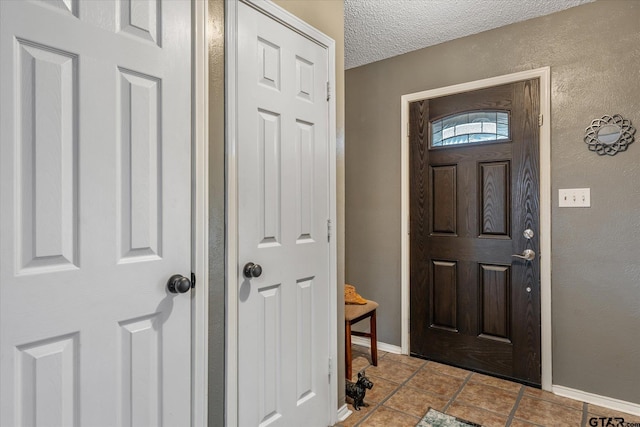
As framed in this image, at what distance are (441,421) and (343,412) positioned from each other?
53 cm

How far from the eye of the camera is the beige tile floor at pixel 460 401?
2.01 metres

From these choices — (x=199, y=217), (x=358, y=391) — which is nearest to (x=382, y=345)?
(x=358, y=391)

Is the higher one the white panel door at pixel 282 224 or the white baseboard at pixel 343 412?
the white panel door at pixel 282 224

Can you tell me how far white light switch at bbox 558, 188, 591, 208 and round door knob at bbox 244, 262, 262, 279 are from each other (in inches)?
77.0

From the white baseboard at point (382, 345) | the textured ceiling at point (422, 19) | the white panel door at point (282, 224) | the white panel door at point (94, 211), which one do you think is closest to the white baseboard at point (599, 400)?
the white baseboard at point (382, 345)

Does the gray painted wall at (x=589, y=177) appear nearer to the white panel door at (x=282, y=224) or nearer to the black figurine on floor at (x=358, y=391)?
the black figurine on floor at (x=358, y=391)

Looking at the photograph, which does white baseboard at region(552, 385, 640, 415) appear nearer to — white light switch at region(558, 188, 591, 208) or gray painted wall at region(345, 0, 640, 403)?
gray painted wall at region(345, 0, 640, 403)

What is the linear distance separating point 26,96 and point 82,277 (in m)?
0.50

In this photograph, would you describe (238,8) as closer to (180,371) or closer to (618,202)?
(180,371)

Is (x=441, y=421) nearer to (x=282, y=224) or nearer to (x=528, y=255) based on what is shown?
(x=528, y=255)

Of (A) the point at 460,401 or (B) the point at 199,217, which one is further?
(A) the point at 460,401

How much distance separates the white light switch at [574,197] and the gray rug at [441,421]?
141 centimetres

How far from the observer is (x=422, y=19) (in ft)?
7.88

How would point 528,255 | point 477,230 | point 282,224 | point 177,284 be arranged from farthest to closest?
point 477,230
point 528,255
point 282,224
point 177,284
